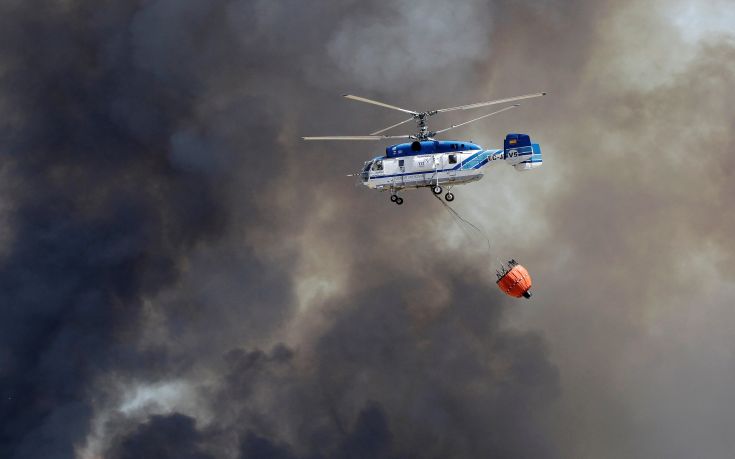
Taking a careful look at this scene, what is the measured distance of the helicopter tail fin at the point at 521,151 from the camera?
382ft

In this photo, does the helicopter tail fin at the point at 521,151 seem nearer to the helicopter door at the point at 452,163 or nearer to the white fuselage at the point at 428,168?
the white fuselage at the point at 428,168

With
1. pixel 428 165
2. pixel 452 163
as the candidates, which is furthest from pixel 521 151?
pixel 428 165

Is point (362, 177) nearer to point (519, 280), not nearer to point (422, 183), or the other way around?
point (422, 183)

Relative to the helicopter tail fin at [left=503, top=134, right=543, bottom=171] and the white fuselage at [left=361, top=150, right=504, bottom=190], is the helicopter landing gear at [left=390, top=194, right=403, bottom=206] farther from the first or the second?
the helicopter tail fin at [left=503, top=134, right=543, bottom=171]

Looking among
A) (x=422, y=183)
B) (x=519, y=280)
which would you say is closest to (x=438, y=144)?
(x=422, y=183)

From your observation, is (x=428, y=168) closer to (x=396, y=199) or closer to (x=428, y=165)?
(x=428, y=165)

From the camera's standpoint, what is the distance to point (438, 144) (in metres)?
115

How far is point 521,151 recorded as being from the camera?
11656 centimetres

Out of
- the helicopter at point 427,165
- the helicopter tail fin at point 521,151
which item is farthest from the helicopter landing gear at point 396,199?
the helicopter tail fin at point 521,151

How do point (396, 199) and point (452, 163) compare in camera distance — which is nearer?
point (452, 163)

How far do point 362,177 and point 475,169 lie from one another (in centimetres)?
1576

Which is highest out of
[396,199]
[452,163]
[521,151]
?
[521,151]

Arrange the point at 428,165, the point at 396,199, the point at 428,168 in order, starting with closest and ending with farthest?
1. the point at 428,165
2. the point at 428,168
3. the point at 396,199

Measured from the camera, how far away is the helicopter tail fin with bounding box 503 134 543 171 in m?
116
